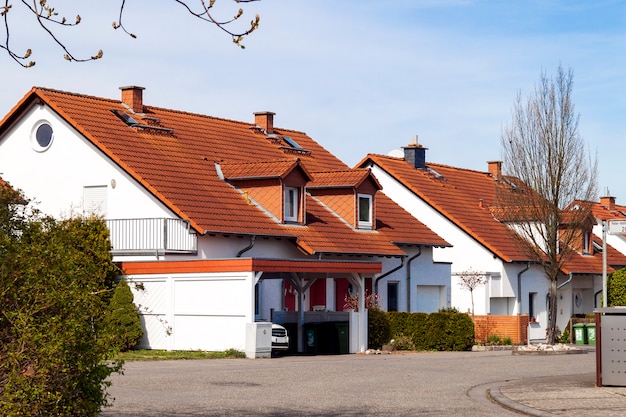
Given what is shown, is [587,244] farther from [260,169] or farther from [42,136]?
[42,136]

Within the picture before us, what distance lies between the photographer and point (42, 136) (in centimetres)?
3612

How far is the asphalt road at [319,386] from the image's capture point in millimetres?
14978

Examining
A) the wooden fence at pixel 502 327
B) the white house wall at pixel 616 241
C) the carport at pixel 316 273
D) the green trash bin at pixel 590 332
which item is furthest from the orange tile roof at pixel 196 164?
the white house wall at pixel 616 241

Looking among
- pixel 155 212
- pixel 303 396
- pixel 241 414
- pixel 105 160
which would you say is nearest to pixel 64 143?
pixel 105 160

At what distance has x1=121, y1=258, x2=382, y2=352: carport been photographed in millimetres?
29672

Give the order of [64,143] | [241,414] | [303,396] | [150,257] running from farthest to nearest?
[64,143] → [150,257] → [303,396] → [241,414]

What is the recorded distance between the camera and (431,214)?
155 feet

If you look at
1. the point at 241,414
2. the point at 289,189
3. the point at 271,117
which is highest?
the point at 271,117

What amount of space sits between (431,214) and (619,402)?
3154 cm

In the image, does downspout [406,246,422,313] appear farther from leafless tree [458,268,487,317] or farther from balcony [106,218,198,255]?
balcony [106,218,198,255]

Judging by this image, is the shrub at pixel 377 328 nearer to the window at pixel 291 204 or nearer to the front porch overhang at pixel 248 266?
the front porch overhang at pixel 248 266

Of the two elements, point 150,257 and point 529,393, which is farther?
point 150,257

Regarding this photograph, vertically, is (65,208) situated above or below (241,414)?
above

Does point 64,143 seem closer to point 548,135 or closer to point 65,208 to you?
point 65,208
